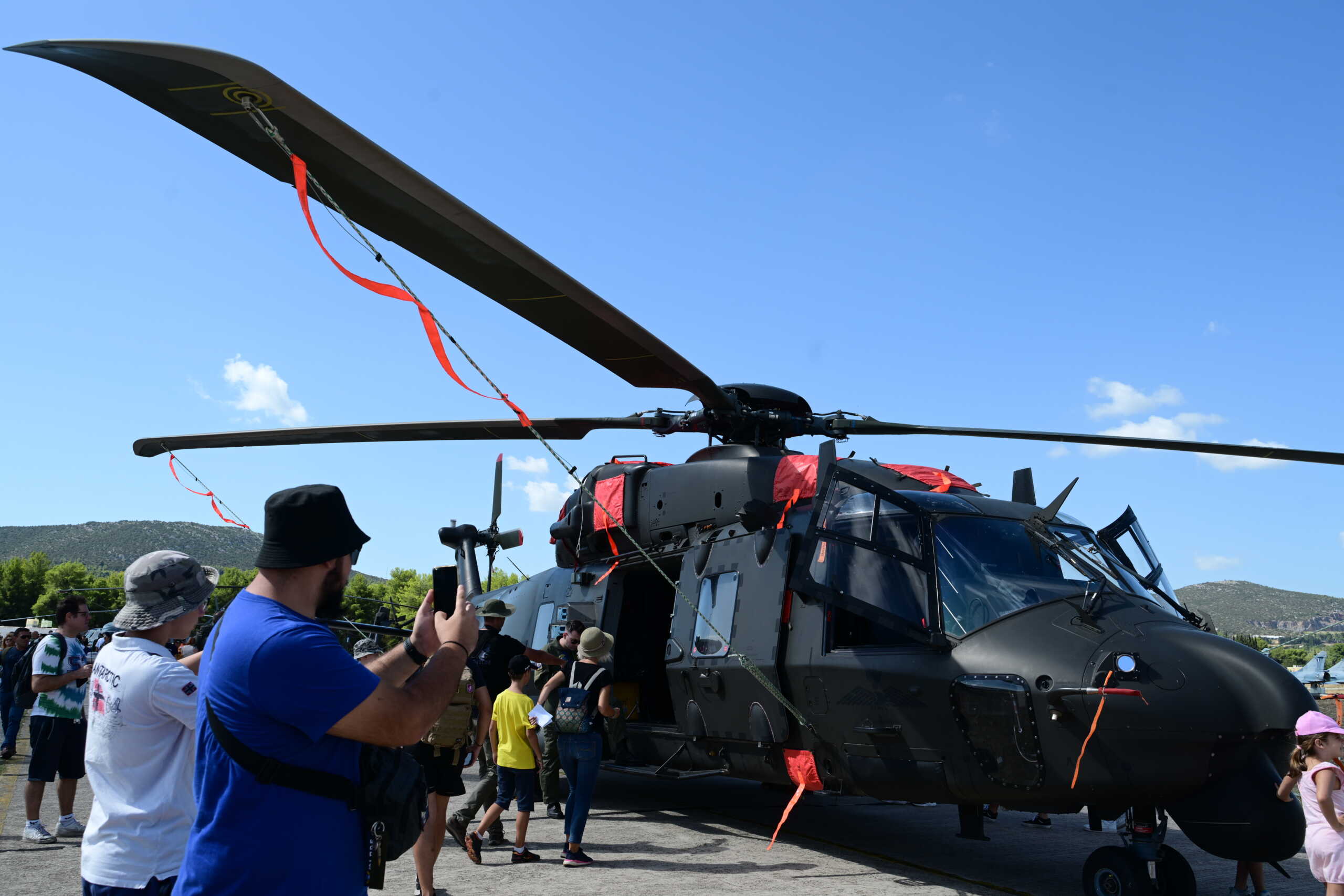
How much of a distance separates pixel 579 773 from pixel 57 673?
4042 millimetres

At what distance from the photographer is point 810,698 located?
22.4 ft

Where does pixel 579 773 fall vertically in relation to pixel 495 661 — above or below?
below

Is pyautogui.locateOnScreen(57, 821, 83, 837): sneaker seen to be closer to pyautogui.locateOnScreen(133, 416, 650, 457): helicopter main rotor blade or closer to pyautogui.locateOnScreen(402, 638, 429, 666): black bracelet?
pyautogui.locateOnScreen(133, 416, 650, 457): helicopter main rotor blade

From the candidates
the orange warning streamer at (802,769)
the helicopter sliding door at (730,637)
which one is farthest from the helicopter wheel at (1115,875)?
the helicopter sliding door at (730,637)

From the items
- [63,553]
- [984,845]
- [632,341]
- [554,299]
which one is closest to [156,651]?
[554,299]

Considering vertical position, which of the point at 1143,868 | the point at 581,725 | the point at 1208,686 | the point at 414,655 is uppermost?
the point at 414,655

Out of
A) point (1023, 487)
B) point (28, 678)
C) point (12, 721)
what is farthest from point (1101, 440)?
point (12, 721)

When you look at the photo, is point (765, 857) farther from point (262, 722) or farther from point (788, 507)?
point (262, 722)

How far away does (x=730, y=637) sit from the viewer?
7.75 metres

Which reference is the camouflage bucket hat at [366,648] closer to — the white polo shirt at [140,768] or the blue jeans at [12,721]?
the white polo shirt at [140,768]

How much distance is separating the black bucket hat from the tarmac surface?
4595mm

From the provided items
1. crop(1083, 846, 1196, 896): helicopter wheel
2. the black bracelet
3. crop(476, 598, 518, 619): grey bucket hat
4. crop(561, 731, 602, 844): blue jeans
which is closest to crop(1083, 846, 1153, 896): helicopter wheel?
crop(1083, 846, 1196, 896): helicopter wheel

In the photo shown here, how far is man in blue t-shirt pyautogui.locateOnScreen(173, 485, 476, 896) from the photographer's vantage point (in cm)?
219

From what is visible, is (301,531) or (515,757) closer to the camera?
(301,531)
